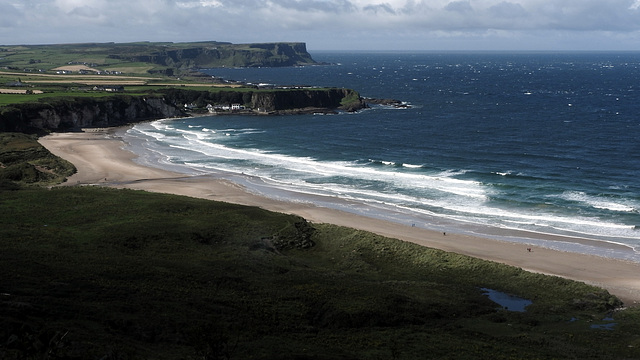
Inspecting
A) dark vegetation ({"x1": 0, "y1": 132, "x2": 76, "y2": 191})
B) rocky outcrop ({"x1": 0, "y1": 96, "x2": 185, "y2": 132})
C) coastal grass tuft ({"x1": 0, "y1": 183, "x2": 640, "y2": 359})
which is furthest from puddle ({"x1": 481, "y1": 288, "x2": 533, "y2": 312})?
rocky outcrop ({"x1": 0, "y1": 96, "x2": 185, "y2": 132})

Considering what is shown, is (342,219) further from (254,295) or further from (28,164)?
(28,164)

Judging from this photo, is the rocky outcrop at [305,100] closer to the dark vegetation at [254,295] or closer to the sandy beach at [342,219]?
the sandy beach at [342,219]

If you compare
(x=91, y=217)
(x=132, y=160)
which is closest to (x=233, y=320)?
(x=91, y=217)

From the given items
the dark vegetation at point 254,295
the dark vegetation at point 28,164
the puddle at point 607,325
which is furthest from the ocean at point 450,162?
the puddle at point 607,325

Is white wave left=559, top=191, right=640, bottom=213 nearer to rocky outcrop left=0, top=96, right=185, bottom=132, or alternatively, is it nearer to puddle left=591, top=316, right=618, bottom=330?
puddle left=591, top=316, right=618, bottom=330

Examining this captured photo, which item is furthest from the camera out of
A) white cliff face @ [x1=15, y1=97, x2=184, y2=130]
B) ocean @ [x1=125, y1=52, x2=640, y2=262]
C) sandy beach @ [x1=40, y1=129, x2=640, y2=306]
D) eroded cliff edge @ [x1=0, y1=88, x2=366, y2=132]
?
white cliff face @ [x1=15, y1=97, x2=184, y2=130]

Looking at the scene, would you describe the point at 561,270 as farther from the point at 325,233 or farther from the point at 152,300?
the point at 152,300

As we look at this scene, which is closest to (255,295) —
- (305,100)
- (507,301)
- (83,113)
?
(507,301)
